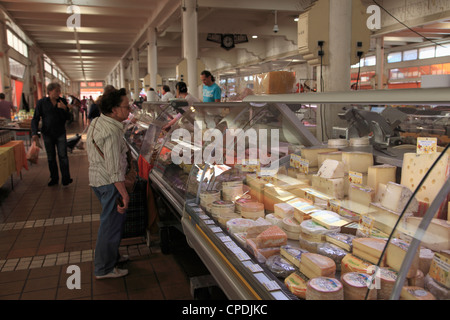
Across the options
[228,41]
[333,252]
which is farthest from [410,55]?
[333,252]

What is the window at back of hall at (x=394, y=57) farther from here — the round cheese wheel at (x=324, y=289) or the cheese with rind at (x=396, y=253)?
the round cheese wheel at (x=324, y=289)

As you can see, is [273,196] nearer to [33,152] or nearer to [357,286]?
[357,286]

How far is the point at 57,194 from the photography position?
6.43 metres

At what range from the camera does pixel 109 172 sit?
3107 mm

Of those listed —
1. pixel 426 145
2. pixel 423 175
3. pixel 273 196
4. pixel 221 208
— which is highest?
pixel 426 145

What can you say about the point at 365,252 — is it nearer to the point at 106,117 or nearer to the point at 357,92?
the point at 357,92

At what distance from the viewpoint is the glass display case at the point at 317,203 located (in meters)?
1.59

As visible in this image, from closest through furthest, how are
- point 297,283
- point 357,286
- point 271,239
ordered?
point 357,286, point 297,283, point 271,239

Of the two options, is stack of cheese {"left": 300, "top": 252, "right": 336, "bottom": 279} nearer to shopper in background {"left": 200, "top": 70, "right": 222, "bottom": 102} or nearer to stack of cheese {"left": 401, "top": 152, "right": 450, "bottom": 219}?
stack of cheese {"left": 401, "top": 152, "right": 450, "bottom": 219}

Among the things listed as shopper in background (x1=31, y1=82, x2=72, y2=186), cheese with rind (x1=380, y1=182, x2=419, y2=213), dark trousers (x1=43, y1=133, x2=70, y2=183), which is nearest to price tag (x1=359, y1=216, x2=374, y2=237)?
cheese with rind (x1=380, y1=182, x2=419, y2=213)

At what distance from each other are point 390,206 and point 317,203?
55cm

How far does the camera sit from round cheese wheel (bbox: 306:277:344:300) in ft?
5.39

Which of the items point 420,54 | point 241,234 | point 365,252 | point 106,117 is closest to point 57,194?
point 106,117

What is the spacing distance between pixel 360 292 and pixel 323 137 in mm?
4488
